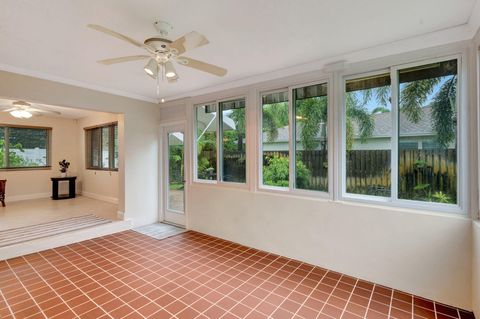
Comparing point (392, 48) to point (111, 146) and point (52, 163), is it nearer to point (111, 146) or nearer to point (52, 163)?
point (111, 146)

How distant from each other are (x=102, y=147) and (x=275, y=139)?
5.76 meters

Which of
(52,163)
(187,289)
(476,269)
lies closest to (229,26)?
(187,289)

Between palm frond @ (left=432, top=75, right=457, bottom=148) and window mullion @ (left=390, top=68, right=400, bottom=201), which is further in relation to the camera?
window mullion @ (left=390, top=68, right=400, bottom=201)

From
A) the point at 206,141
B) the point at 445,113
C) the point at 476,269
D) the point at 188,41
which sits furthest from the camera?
the point at 206,141

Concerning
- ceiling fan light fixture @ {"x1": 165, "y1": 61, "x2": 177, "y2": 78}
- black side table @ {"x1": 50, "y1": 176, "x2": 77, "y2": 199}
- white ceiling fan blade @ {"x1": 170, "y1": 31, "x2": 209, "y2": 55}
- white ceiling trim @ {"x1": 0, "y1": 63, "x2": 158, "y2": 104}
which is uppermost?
white ceiling trim @ {"x1": 0, "y1": 63, "x2": 158, "y2": 104}

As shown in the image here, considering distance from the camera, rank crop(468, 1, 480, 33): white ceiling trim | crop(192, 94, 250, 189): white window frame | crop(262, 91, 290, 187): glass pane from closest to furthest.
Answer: crop(468, 1, 480, 33): white ceiling trim < crop(262, 91, 290, 187): glass pane < crop(192, 94, 250, 189): white window frame

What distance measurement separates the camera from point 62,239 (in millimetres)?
3953

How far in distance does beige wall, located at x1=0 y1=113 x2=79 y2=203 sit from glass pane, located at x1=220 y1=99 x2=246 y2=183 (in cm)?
Result: 622

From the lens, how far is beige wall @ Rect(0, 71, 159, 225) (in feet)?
12.7

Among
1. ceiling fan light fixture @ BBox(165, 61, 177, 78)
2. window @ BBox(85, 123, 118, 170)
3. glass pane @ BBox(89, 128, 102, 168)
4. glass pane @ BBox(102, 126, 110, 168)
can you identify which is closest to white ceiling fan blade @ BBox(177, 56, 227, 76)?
ceiling fan light fixture @ BBox(165, 61, 177, 78)

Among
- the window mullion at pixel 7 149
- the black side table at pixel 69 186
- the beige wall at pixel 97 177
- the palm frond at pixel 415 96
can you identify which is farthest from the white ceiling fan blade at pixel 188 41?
the window mullion at pixel 7 149

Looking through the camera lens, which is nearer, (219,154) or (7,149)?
(219,154)

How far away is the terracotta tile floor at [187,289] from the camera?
2312 mm

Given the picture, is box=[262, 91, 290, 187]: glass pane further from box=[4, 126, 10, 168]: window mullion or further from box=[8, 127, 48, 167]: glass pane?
box=[4, 126, 10, 168]: window mullion
